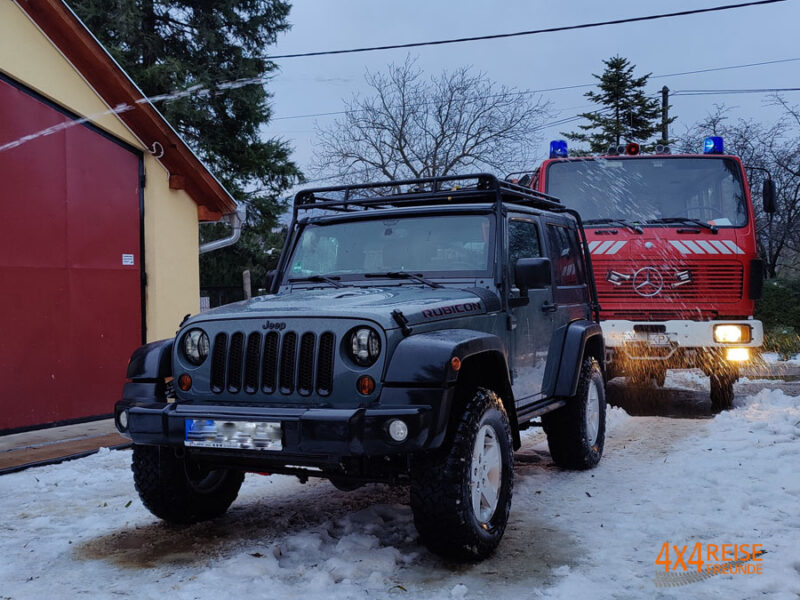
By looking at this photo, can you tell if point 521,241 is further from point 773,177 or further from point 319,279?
point 773,177

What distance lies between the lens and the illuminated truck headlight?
8.67m

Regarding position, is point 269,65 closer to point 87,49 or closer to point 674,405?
point 87,49

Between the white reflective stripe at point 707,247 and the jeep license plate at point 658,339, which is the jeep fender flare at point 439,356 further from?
the white reflective stripe at point 707,247

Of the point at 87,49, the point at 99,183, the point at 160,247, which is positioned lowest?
the point at 160,247

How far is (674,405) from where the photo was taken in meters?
10.4

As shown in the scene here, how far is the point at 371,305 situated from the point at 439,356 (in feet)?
1.93

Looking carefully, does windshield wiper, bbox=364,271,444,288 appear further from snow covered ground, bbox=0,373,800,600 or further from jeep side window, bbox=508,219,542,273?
snow covered ground, bbox=0,373,800,600

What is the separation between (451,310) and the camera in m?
4.50

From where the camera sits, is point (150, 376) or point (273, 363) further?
point (150, 376)

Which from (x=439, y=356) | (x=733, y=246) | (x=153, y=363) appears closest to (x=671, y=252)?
(x=733, y=246)

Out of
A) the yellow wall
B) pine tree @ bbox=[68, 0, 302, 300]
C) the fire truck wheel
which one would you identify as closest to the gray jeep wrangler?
the fire truck wheel

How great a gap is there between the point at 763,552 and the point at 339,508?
2720 millimetres

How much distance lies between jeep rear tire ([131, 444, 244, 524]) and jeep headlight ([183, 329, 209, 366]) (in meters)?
0.66

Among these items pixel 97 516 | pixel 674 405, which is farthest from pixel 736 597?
pixel 674 405
